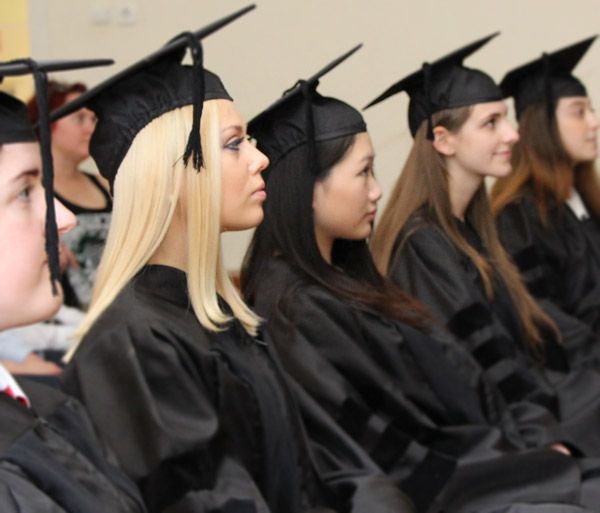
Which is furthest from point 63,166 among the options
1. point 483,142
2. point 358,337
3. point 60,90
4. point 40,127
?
point 40,127

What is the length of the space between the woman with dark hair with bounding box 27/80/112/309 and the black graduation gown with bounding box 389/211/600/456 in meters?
1.30

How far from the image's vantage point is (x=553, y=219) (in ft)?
15.3

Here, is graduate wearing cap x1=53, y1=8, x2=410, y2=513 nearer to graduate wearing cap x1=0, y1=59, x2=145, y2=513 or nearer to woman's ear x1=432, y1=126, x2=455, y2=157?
graduate wearing cap x1=0, y1=59, x2=145, y2=513

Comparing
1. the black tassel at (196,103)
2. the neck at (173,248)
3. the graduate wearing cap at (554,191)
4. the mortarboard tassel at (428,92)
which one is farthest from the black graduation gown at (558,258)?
the black tassel at (196,103)

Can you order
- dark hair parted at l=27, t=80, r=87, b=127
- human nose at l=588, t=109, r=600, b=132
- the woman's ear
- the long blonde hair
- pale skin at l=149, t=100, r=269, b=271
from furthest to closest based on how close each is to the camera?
dark hair parted at l=27, t=80, r=87, b=127 < human nose at l=588, t=109, r=600, b=132 < the woman's ear < the long blonde hair < pale skin at l=149, t=100, r=269, b=271

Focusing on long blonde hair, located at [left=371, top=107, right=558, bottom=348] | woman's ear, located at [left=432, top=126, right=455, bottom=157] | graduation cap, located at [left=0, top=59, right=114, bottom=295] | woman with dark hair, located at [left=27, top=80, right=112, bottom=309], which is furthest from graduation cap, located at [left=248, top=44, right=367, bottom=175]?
woman with dark hair, located at [left=27, top=80, right=112, bottom=309]

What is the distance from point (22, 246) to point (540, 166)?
318cm

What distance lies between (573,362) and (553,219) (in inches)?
27.9

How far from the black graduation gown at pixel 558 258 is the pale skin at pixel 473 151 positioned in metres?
0.61

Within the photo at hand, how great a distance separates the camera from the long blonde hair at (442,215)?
3.73m

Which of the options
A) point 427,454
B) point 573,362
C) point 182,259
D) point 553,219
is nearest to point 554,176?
point 553,219

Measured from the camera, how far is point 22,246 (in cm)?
178

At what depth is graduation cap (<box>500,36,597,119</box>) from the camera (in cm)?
470

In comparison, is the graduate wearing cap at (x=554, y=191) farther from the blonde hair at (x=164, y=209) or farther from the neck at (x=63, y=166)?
the blonde hair at (x=164, y=209)
